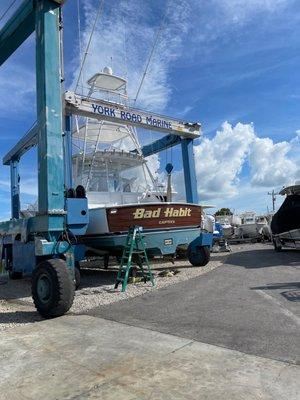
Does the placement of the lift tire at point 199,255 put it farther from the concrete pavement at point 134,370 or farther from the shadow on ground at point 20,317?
the concrete pavement at point 134,370

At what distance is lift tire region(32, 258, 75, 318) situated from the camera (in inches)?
283

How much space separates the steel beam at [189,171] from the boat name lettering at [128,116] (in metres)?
1.68

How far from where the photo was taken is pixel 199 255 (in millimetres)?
14008

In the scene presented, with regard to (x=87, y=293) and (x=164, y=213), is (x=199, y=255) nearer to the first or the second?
(x=164, y=213)

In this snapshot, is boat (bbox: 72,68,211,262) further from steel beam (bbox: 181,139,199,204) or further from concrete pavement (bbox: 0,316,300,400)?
concrete pavement (bbox: 0,316,300,400)

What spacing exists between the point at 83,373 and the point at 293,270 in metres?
8.31

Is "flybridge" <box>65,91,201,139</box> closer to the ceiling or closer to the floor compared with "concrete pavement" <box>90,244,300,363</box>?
closer to the ceiling

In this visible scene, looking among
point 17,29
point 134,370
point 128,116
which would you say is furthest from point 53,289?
point 128,116

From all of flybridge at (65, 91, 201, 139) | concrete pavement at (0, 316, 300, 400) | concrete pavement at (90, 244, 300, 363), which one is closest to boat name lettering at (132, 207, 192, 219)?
concrete pavement at (90, 244, 300, 363)

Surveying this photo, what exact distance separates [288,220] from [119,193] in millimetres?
7434

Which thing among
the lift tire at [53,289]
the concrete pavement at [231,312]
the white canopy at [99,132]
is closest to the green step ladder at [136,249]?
the concrete pavement at [231,312]

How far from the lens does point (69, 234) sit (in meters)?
8.41

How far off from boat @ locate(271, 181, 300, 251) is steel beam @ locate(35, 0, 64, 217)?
11478 millimetres

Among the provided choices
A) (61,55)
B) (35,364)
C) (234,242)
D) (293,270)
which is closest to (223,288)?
(293,270)
